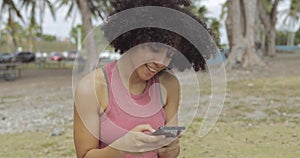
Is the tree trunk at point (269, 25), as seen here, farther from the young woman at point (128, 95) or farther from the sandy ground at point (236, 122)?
the young woman at point (128, 95)

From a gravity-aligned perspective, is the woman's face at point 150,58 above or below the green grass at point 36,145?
above

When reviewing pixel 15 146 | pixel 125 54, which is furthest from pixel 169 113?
pixel 15 146

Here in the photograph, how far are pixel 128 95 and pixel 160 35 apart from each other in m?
0.24

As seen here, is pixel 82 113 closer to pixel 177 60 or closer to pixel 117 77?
pixel 117 77

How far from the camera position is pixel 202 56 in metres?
1.75

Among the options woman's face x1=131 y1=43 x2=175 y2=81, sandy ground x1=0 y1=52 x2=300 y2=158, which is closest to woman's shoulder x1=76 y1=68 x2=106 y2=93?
woman's face x1=131 y1=43 x2=175 y2=81

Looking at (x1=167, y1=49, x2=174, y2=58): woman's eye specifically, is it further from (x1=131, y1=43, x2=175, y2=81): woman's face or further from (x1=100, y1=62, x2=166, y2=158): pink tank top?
(x1=100, y1=62, x2=166, y2=158): pink tank top

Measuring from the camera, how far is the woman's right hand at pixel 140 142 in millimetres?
1231

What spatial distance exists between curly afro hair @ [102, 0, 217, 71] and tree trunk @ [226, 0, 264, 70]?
11894 mm

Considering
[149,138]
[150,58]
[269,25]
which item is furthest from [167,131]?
[269,25]

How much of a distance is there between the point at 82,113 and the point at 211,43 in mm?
625

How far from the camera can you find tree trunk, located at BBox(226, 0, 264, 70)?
45.0 ft

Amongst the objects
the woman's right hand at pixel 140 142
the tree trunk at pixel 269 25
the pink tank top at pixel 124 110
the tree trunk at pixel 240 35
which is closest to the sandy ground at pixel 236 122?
the pink tank top at pixel 124 110

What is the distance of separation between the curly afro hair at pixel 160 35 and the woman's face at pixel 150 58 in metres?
0.03
